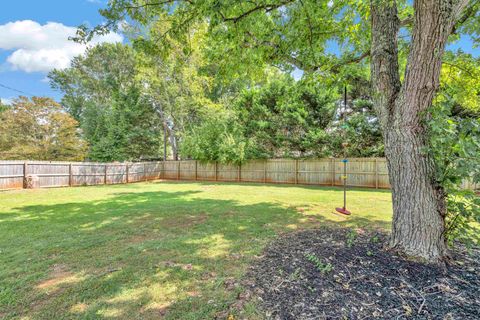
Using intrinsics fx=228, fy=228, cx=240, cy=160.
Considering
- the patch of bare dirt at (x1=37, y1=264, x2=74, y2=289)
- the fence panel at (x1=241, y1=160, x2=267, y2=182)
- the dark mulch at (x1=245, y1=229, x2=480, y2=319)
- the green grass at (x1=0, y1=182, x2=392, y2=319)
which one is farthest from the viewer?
the fence panel at (x1=241, y1=160, x2=267, y2=182)

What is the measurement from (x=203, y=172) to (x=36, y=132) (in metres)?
10.3

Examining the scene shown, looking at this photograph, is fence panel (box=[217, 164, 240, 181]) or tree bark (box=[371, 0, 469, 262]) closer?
tree bark (box=[371, 0, 469, 262])

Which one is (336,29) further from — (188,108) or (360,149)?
(188,108)

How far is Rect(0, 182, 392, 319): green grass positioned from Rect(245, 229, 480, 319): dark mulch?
30cm

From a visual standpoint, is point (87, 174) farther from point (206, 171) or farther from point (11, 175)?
point (206, 171)

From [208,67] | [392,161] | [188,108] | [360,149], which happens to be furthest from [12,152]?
[360,149]

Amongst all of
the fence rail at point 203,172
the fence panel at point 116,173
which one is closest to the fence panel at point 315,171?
the fence rail at point 203,172

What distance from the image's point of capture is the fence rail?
1027 cm

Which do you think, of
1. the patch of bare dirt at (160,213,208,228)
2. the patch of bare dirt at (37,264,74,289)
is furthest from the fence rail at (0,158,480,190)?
the patch of bare dirt at (37,264,74,289)

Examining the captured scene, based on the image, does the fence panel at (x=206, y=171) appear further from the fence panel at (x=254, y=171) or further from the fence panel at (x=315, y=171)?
the fence panel at (x=315, y=171)

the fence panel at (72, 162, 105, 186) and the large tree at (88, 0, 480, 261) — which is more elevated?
the large tree at (88, 0, 480, 261)

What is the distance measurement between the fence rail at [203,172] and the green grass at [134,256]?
18.1ft

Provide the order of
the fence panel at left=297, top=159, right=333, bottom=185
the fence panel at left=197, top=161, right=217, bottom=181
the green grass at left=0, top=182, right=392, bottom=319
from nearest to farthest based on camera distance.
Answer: the green grass at left=0, top=182, right=392, bottom=319, the fence panel at left=297, top=159, right=333, bottom=185, the fence panel at left=197, top=161, right=217, bottom=181

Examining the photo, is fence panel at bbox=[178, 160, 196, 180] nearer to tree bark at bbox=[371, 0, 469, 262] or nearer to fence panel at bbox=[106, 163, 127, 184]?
fence panel at bbox=[106, 163, 127, 184]
